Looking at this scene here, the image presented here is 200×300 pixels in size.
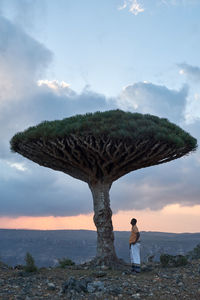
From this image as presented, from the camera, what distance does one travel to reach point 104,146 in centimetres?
1412

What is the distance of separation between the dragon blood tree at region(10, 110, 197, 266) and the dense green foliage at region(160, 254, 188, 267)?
235 cm

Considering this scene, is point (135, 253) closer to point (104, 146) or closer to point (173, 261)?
point (173, 261)

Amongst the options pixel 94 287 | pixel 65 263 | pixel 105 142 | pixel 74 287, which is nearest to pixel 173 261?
pixel 65 263

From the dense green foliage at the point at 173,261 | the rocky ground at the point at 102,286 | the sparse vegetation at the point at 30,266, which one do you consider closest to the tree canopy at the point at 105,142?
the dense green foliage at the point at 173,261

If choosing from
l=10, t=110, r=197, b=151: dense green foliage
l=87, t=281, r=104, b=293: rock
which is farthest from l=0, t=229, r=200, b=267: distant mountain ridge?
l=87, t=281, r=104, b=293: rock

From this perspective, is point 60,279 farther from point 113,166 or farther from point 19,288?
point 113,166

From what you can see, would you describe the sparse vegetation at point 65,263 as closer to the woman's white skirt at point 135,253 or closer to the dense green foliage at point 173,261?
the woman's white skirt at point 135,253

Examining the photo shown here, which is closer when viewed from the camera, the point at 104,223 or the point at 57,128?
the point at 57,128

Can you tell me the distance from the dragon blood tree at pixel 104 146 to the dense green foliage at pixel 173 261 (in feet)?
7.72

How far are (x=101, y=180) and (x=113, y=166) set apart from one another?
3.15 ft

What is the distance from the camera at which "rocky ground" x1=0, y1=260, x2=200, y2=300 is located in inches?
350

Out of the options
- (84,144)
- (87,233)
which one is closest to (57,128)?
(84,144)

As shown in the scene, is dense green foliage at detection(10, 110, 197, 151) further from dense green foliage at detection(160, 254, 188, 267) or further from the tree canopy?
dense green foliage at detection(160, 254, 188, 267)

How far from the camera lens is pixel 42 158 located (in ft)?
56.2
